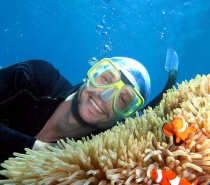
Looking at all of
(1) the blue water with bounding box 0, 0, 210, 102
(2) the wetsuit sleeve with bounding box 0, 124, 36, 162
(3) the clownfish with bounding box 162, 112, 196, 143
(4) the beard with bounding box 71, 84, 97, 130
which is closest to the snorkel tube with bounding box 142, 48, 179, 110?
(4) the beard with bounding box 71, 84, 97, 130

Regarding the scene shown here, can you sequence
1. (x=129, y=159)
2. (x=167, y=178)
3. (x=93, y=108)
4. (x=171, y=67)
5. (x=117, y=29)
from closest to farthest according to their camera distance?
(x=167, y=178) < (x=129, y=159) < (x=93, y=108) < (x=171, y=67) < (x=117, y=29)

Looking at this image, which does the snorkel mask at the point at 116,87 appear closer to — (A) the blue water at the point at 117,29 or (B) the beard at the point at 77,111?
(B) the beard at the point at 77,111

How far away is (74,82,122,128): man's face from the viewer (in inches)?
141

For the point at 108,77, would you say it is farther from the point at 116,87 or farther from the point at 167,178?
the point at 167,178

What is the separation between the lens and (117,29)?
3734cm

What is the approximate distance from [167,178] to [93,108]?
246cm

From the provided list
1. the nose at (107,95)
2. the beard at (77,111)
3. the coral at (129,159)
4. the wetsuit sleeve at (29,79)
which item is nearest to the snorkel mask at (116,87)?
the nose at (107,95)

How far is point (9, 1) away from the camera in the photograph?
156ft

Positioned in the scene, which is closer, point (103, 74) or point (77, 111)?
point (77, 111)

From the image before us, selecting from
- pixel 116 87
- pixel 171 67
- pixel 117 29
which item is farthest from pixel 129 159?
pixel 117 29

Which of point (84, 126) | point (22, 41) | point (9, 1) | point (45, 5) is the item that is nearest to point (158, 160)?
point (84, 126)

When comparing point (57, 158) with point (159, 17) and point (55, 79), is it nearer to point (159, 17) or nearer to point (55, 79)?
point (55, 79)

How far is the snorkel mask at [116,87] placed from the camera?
373 centimetres

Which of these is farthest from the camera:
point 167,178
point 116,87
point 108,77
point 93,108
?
point 108,77
